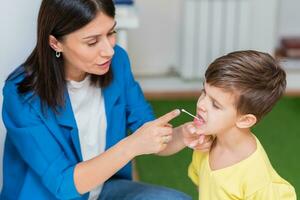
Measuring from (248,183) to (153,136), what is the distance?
244 mm

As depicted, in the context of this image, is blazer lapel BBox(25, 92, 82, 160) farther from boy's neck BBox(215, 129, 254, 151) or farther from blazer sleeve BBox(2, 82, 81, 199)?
boy's neck BBox(215, 129, 254, 151)

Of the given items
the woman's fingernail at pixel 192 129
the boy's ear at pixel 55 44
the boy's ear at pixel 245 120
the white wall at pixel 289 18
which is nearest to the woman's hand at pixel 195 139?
the woman's fingernail at pixel 192 129

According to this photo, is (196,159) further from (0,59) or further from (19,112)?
(0,59)

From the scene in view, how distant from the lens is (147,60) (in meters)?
3.30

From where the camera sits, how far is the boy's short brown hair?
1.29 metres

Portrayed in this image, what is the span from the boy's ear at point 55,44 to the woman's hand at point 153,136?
1.01 ft

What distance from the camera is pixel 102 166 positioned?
1396 mm

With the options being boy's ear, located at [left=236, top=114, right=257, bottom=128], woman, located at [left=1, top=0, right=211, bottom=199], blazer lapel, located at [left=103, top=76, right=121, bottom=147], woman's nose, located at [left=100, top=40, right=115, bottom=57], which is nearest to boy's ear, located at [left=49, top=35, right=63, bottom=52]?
woman, located at [left=1, top=0, right=211, bottom=199]

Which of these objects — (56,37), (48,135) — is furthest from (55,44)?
(48,135)

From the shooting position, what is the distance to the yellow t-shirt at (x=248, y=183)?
132 centimetres

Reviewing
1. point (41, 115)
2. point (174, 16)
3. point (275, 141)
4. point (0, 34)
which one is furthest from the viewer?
point (174, 16)

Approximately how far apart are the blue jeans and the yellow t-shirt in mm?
247

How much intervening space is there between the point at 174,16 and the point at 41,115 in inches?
72.4

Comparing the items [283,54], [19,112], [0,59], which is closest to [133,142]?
[19,112]
